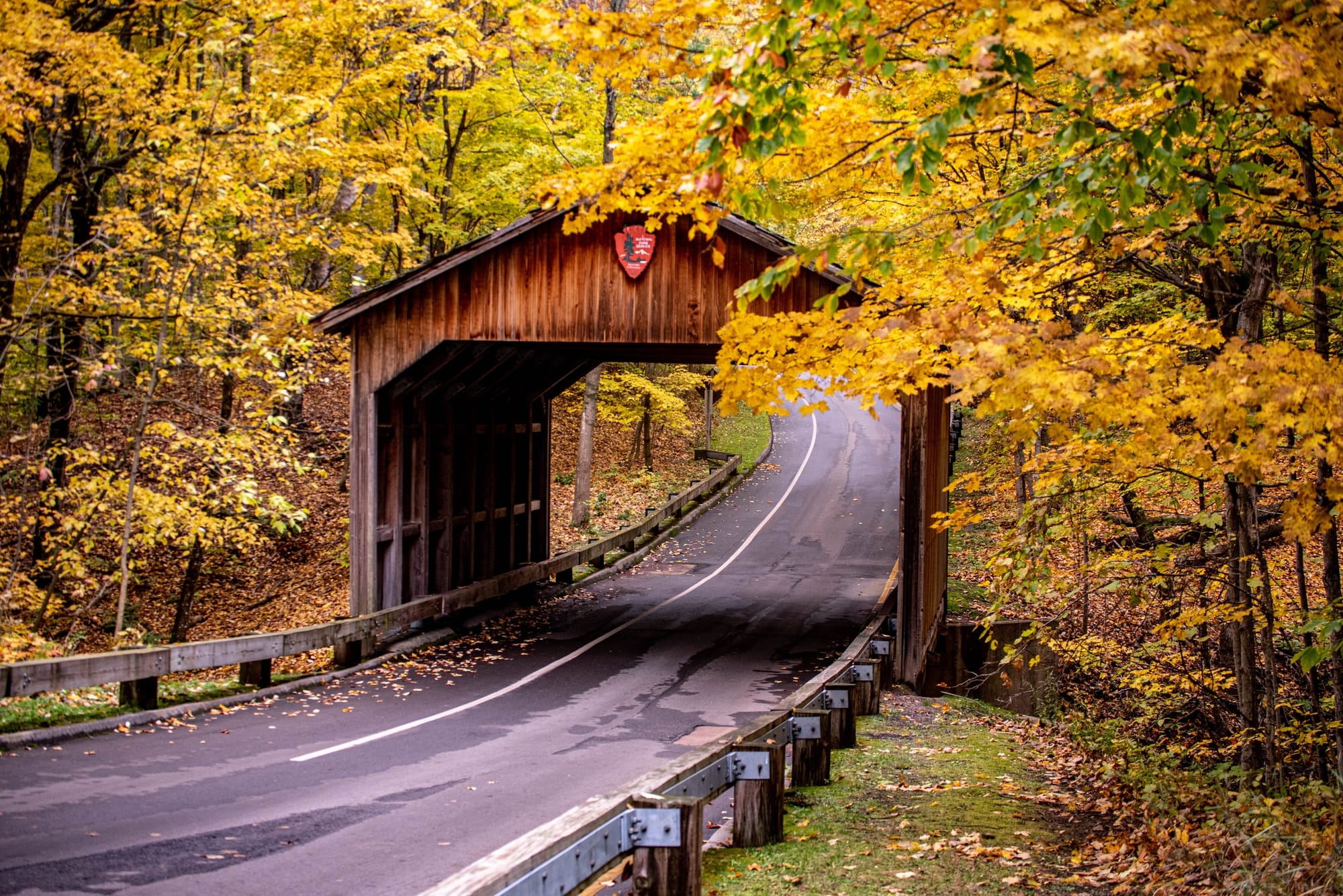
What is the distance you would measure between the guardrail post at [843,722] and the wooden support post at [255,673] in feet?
20.8

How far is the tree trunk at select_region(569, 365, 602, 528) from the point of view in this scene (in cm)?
2545

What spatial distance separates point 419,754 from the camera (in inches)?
369

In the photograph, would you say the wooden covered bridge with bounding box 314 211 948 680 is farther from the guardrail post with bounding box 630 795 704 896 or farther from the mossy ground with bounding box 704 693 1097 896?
the guardrail post with bounding box 630 795 704 896

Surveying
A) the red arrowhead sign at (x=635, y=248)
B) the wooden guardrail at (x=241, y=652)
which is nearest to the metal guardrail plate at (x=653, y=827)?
the wooden guardrail at (x=241, y=652)

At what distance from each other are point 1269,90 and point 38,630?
17849mm

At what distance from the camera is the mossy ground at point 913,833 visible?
5578 millimetres

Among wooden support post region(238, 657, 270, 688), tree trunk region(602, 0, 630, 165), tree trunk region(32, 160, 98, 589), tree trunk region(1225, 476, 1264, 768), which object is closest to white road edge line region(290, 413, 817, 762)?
wooden support post region(238, 657, 270, 688)

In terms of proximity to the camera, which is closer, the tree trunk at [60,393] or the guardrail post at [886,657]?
the guardrail post at [886,657]

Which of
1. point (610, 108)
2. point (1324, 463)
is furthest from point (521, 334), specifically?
point (1324, 463)

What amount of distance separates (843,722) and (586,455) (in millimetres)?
16745

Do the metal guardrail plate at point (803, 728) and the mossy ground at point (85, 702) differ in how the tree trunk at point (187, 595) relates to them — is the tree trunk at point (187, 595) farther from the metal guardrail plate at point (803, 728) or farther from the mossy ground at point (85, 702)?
the metal guardrail plate at point (803, 728)

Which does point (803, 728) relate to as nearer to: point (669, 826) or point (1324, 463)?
point (669, 826)

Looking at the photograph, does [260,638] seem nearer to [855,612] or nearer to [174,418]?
[855,612]

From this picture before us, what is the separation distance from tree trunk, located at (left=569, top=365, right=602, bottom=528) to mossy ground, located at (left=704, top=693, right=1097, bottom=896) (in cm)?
1611
